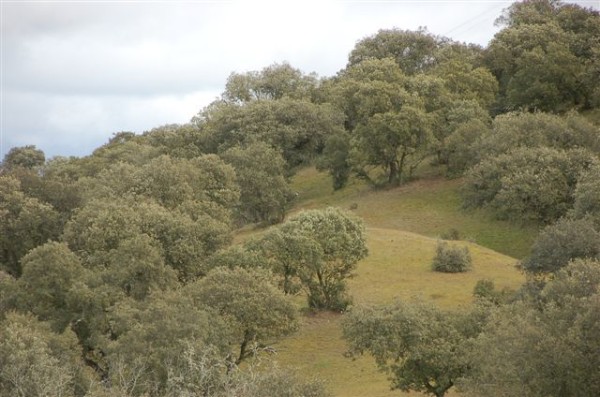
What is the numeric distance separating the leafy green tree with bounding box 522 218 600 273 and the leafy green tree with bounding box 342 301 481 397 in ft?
29.2

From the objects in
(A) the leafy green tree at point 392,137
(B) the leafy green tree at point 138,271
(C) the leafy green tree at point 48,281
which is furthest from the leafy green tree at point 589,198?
(C) the leafy green tree at point 48,281

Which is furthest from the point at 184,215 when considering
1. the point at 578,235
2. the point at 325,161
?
the point at 325,161

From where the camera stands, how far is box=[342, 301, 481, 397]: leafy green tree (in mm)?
31078

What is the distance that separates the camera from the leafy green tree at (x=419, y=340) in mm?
31078

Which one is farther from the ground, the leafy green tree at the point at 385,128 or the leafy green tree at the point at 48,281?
the leafy green tree at the point at 385,128

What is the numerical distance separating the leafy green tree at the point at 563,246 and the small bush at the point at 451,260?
10.9 metres

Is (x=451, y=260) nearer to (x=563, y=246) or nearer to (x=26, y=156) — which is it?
(x=563, y=246)

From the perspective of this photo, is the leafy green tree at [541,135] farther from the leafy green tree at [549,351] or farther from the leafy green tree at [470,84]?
the leafy green tree at [549,351]

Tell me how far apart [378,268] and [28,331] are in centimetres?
2641

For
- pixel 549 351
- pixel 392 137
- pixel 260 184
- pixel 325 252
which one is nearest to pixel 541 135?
pixel 392 137

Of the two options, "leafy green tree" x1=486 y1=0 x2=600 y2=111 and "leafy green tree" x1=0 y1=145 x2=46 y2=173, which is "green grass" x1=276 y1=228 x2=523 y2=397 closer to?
"leafy green tree" x1=486 y1=0 x2=600 y2=111

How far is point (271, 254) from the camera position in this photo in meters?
45.7

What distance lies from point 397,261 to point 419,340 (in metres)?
23.2

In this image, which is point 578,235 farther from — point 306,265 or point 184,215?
point 184,215
